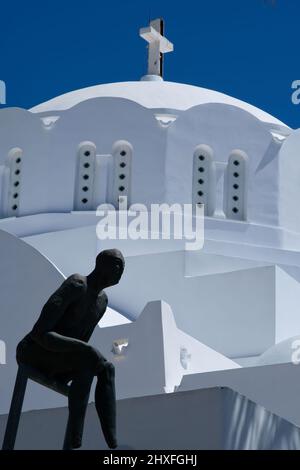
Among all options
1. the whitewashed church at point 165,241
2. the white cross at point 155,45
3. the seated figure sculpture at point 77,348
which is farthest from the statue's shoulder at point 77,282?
the white cross at point 155,45

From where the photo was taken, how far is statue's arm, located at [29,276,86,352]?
709 centimetres

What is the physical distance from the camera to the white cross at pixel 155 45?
19969mm

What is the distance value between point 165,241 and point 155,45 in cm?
563

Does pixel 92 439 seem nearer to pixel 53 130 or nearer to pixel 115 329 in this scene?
pixel 115 329

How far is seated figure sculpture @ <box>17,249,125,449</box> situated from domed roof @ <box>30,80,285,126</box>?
1104cm

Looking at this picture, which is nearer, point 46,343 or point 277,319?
point 46,343

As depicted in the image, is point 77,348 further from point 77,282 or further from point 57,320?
point 77,282

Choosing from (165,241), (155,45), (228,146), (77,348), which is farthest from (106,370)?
(155,45)

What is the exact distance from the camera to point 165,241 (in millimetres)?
16234

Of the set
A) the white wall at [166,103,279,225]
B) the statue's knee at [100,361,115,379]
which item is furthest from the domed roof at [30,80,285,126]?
the statue's knee at [100,361,115,379]

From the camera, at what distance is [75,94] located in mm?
19312

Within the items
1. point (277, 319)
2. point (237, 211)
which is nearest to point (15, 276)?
point (277, 319)
